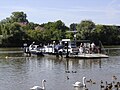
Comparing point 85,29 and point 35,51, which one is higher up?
point 85,29

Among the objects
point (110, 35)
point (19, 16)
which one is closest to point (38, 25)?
point (19, 16)

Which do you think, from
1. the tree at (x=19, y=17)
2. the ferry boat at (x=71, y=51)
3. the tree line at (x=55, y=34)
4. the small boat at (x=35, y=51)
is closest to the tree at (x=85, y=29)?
the tree line at (x=55, y=34)

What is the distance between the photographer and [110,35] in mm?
146750

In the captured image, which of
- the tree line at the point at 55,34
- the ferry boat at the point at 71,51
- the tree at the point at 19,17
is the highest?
the tree at the point at 19,17

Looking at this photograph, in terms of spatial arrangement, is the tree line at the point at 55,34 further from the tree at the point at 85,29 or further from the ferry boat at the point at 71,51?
the ferry boat at the point at 71,51

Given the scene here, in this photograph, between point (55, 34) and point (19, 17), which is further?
point (19, 17)

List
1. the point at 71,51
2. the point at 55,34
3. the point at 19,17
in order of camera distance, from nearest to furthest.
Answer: the point at 71,51
the point at 55,34
the point at 19,17

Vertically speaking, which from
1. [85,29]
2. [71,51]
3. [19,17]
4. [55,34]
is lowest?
[71,51]

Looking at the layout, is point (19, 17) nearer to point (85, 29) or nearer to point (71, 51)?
point (85, 29)

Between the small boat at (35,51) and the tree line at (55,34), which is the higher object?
the tree line at (55,34)

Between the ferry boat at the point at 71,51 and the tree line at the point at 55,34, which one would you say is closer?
the ferry boat at the point at 71,51

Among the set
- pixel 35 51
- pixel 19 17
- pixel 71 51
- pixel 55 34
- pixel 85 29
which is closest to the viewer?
pixel 71 51

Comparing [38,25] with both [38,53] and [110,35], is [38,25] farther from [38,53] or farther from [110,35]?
[38,53]

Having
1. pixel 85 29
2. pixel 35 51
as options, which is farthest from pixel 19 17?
pixel 35 51
